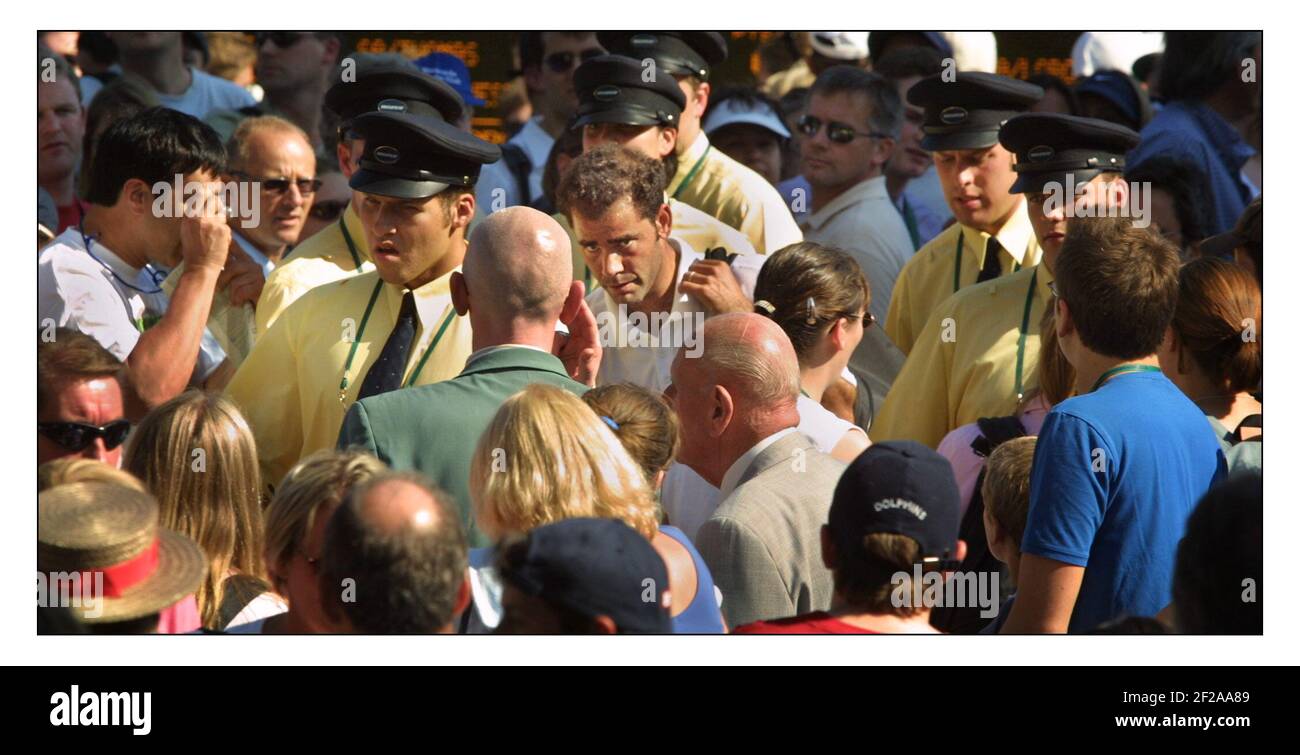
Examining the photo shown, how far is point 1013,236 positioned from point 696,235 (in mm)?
1012

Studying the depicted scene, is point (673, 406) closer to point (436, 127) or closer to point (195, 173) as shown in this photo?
point (436, 127)

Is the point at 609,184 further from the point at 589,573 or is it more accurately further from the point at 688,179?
the point at 589,573

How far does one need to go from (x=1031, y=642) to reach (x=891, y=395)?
4.98 ft

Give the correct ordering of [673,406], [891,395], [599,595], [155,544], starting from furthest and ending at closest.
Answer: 1. [891,395]
2. [673,406]
3. [155,544]
4. [599,595]

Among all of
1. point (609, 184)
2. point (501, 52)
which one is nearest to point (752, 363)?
point (609, 184)

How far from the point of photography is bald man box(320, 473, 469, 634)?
108 inches

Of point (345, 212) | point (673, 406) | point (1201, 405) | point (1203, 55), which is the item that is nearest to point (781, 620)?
point (673, 406)

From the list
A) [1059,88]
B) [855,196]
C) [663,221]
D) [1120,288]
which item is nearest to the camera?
[1120,288]

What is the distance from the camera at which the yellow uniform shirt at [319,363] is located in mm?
4664

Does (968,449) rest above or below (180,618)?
above

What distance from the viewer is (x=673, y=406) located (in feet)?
13.7

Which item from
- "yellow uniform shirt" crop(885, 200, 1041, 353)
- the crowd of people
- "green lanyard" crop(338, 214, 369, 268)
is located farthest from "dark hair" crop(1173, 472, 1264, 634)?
"green lanyard" crop(338, 214, 369, 268)

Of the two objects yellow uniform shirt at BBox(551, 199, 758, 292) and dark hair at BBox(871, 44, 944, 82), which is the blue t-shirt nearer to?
yellow uniform shirt at BBox(551, 199, 758, 292)

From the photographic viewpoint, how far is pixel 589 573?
107 inches
